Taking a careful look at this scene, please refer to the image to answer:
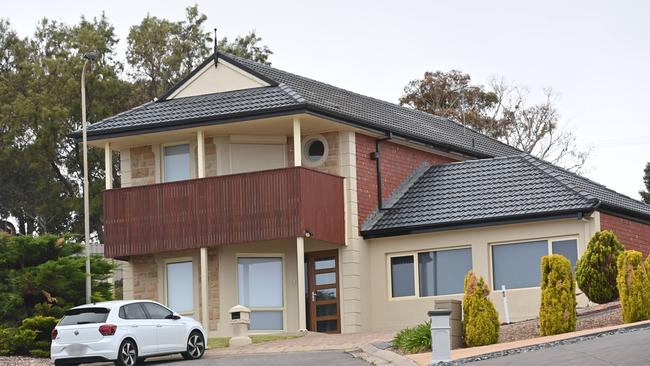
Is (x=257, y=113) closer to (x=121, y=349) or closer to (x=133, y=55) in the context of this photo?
(x=121, y=349)

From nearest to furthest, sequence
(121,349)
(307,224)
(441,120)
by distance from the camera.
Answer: (121,349) < (307,224) < (441,120)

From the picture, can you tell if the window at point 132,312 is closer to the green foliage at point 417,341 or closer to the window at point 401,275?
the green foliage at point 417,341

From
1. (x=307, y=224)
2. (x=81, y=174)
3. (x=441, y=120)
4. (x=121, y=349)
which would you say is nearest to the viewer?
(x=121, y=349)

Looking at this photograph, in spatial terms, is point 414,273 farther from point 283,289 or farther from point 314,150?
point 314,150

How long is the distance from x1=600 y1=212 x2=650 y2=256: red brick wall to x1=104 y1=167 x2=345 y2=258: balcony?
6.95 meters

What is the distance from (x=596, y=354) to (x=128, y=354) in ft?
32.8

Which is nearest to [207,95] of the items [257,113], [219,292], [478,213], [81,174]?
[257,113]

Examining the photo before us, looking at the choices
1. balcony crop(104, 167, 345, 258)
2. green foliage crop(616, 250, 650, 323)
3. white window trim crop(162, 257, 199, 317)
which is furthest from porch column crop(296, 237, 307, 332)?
green foliage crop(616, 250, 650, 323)

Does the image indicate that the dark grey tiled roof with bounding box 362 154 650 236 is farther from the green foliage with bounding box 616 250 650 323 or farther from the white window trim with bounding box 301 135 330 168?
the green foliage with bounding box 616 250 650 323

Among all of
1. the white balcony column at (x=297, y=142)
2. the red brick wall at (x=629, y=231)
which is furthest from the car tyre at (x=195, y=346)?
the red brick wall at (x=629, y=231)

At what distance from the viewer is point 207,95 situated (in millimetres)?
38625

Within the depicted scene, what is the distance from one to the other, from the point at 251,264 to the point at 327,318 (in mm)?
2511

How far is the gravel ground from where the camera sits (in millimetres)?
27016

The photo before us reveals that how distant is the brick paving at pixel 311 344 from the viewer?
29875mm
